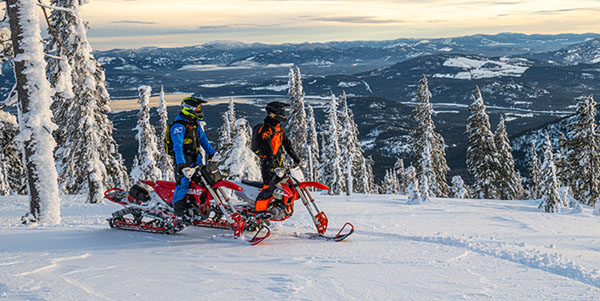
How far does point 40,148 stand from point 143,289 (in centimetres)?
689

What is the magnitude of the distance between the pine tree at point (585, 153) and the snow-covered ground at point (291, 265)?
31.3m

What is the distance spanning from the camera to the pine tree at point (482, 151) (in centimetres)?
4103

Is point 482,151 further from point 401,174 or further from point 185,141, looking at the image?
point 185,141

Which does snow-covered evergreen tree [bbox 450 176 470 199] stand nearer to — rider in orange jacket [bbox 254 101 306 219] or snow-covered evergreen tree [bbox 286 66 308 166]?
snow-covered evergreen tree [bbox 286 66 308 166]

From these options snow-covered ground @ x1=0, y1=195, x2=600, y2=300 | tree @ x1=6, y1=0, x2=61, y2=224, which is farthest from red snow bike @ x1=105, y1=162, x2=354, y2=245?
tree @ x1=6, y1=0, x2=61, y2=224

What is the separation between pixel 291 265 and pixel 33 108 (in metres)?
7.77

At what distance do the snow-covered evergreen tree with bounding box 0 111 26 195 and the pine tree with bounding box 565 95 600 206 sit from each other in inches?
1494

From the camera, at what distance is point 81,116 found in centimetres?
2350

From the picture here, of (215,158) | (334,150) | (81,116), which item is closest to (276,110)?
(215,158)

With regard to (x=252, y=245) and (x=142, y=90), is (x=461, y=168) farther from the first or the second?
→ (x=252, y=245)

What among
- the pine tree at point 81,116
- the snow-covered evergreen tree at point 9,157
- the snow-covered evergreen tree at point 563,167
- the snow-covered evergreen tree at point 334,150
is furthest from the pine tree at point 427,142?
the snow-covered evergreen tree at point 9,157

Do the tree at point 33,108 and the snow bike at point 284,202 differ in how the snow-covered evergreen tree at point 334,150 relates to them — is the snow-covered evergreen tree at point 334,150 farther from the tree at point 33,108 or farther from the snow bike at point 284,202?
the snow bike at point 284,202

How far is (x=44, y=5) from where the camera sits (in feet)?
35.4

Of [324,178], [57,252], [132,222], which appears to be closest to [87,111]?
[132,222]
